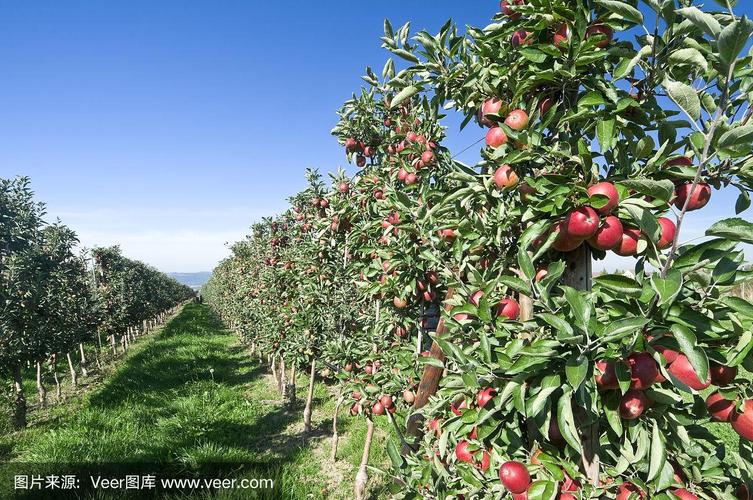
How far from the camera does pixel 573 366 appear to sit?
3.95ft

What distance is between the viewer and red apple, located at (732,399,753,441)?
127 cm

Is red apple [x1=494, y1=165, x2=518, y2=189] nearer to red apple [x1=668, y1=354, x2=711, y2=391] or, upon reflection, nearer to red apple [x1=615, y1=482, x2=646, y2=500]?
red apple [x1=668, y1=354, x2=711, y2=391]

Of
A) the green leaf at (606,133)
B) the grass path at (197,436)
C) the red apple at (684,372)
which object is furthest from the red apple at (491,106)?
the grass path at (197,436)

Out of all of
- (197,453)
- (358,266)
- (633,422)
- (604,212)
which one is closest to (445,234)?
(604,212)

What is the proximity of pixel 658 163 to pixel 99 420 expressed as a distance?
10.4 metres

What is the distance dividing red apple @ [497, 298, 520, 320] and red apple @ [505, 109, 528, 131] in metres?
0.80

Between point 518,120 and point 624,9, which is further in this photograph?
point 518,120

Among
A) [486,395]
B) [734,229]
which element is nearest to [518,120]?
[734,229]

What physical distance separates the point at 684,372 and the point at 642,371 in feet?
0.37

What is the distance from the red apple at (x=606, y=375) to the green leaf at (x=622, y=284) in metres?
0.25

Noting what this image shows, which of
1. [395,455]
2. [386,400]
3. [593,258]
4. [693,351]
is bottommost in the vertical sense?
[386,400]

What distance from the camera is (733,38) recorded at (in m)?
0.97

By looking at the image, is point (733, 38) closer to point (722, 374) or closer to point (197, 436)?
point (722, 374)

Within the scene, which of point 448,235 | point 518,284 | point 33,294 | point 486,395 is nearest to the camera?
point 518,284
